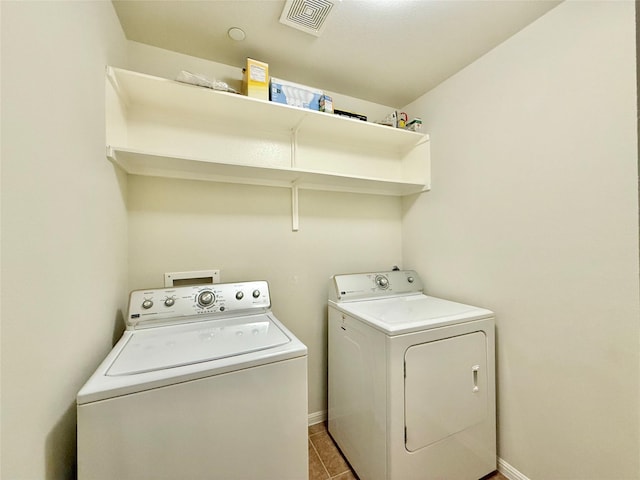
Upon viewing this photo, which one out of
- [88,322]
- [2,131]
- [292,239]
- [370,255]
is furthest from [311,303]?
[2,131]

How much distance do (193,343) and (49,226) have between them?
64 cm

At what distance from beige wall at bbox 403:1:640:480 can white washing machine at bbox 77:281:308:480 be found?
128 centimetres

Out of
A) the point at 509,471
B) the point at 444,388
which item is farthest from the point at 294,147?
the point at 509,471

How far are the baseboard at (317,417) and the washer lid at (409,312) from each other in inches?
36.1

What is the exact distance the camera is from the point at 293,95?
1634 millimetres

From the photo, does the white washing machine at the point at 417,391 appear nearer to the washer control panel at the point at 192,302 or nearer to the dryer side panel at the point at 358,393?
the dryer side panel at the point at 358,393

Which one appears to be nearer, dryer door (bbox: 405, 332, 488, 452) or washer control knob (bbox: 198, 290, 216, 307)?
dryer door (bbox: 405, 332, 488, 452)

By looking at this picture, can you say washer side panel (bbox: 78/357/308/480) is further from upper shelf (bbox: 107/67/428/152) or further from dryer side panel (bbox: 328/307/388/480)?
upper shelf (bbox: 107/67/428/152)

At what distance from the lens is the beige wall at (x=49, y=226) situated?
59 cm

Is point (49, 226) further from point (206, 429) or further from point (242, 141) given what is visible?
point (242, 141)

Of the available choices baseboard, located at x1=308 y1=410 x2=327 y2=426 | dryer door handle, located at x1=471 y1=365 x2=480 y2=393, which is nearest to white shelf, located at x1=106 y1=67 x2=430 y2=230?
dryer door handle, located at x1=471 y1=365 x2=480 y2=393

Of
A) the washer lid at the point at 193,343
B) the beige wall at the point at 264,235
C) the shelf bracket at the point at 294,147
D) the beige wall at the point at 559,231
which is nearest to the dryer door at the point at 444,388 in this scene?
the beige wall at the point at 559,231

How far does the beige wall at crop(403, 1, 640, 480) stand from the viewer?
3.50ft

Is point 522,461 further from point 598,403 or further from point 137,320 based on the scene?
point 137,320
